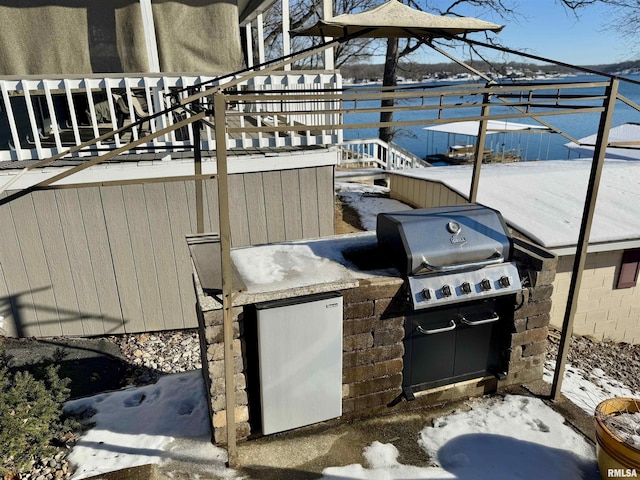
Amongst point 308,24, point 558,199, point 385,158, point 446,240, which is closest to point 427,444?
point 446,240

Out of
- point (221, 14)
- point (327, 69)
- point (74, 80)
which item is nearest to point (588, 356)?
point (327, 69)

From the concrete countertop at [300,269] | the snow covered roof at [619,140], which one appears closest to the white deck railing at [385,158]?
the snow covered roof at [619,140]

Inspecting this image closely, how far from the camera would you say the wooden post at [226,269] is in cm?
257

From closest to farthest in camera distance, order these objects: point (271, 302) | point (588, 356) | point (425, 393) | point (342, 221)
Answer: point (271, 302) → point (425, 393) → point (588, 356) → point (342, 221)

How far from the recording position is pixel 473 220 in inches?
133

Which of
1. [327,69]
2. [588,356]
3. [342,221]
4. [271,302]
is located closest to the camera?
[271,302]

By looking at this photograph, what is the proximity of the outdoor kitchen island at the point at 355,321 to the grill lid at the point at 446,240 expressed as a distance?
20 cm

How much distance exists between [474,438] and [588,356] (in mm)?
3697

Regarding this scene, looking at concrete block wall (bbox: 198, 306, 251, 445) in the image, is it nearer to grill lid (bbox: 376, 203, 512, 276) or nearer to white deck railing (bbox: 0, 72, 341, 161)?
grill lid (bbox: 376, 203, 512, 276)

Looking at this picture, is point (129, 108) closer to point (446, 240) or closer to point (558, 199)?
point (446, 240)

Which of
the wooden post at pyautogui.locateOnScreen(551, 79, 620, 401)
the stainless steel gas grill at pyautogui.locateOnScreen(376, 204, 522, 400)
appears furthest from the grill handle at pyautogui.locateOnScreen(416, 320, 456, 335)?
the wooden post at pyautogui.locateOnScreen(551, 79, 620, 401)

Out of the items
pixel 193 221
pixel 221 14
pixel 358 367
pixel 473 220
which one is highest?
pixel 221 14

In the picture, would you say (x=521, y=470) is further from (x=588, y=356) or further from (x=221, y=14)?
(x=221, y=14)

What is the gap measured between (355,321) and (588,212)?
6.30 feet
